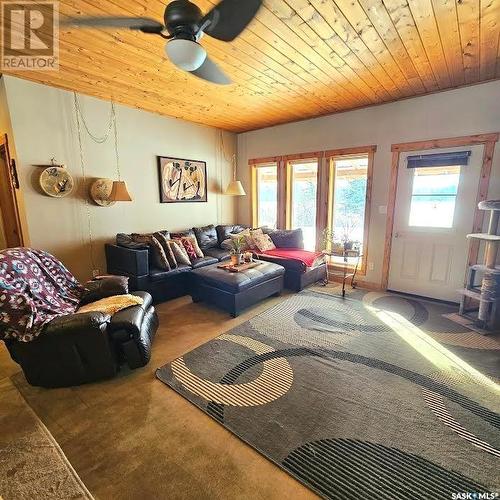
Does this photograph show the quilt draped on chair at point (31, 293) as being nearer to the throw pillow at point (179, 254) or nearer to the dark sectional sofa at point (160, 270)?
the dark sectional sofa at point (160, 270)

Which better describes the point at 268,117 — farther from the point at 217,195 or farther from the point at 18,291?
the point at 18,291

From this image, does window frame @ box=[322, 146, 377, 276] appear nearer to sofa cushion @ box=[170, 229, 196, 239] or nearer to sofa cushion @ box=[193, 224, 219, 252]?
sofa cushion @ box=[193, 224, 219, 252]

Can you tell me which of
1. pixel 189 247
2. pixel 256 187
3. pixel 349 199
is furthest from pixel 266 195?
pixel 189 247

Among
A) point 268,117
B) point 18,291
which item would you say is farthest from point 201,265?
point 268,117

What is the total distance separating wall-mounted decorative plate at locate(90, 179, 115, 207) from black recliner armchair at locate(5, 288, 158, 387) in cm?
217

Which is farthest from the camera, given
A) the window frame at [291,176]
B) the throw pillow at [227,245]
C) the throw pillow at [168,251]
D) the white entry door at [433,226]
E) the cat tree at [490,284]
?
the throw pillow at [227,245]

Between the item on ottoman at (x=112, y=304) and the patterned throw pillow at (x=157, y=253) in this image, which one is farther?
the patterned throw pillow at (x=157, y=253)

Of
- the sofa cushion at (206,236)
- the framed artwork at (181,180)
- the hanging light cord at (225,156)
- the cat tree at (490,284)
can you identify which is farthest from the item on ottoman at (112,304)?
the hanging light cord at (225,156)

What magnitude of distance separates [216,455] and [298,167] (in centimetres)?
452

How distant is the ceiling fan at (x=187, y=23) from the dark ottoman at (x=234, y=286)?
7.37 feet

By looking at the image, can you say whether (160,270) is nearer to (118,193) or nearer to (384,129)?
(118,193)

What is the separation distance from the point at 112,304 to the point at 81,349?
441 millimetres

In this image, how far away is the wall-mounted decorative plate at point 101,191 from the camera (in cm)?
363

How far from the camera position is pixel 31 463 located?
1.47 meters
